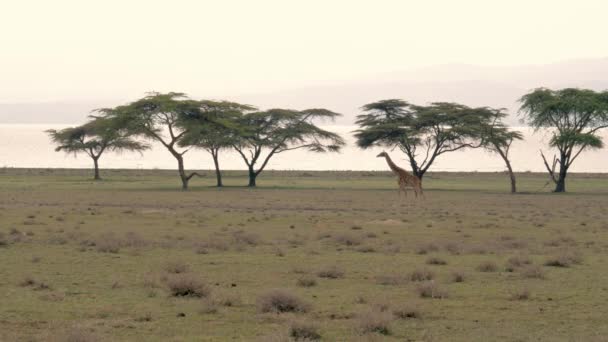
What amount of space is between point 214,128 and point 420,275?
50491mm

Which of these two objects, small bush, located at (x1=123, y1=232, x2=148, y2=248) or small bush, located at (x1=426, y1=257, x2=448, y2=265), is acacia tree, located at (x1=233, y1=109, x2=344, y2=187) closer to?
small bush, located at (x1=123, y1=232, x2=148, y2=248)

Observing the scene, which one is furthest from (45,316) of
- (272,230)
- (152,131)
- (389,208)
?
(152,131)

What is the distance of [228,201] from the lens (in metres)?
49.6

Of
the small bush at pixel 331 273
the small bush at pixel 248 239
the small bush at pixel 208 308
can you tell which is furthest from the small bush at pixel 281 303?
the small bush at pixel 248 239

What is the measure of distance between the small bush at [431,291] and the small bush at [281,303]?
2.68 metres

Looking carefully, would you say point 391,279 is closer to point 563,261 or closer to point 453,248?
point 563,261

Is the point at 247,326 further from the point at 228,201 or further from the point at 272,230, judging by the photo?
the point at 228,201

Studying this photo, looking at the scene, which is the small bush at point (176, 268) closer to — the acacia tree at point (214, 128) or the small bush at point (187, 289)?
the small bush at point (187, 289)

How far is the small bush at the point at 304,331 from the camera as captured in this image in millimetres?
12180

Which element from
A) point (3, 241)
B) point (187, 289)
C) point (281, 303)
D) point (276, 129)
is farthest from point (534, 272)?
point (276, 129)

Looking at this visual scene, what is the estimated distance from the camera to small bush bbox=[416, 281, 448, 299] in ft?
52.9

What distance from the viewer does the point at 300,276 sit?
18.8 m

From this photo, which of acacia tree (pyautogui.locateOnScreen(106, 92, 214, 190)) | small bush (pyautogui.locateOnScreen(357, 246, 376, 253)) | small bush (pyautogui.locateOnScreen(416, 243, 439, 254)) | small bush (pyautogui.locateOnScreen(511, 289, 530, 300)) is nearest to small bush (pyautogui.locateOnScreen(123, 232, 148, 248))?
small bush (pyautogui.locateOnScreen(357, 246, 376, 253))

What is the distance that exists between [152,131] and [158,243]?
41957mm
